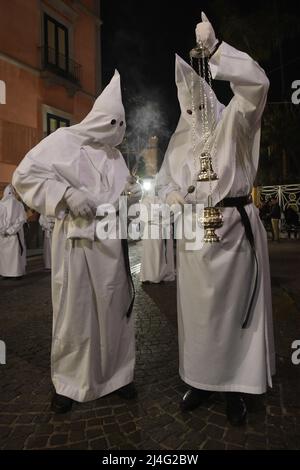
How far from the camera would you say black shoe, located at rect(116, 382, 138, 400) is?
2998mm

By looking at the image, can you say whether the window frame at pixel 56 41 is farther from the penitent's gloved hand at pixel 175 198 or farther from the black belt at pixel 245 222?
the black belt at pixel 245 222

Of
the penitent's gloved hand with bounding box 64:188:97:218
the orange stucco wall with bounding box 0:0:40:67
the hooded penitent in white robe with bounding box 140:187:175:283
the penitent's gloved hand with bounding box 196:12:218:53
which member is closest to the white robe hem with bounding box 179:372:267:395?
the penitent's gloved hand with bounding box 64:188:97:218

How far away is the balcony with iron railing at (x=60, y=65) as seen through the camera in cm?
1554

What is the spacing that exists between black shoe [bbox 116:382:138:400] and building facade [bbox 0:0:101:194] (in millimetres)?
12276

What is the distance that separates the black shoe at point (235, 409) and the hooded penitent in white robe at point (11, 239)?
24.2 ft

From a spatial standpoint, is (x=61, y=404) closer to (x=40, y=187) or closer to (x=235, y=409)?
(x=235, y=409)

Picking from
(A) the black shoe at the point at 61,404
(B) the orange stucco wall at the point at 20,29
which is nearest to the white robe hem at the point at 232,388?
(A) the black shoe at the point at 61,404

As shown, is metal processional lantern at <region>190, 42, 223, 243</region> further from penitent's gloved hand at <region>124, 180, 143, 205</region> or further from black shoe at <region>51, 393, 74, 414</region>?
black shoe at <region>51, 393, 74, 414</region>

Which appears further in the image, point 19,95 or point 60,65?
point 60,65

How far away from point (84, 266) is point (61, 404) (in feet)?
3.53

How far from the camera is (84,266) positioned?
2.83 m

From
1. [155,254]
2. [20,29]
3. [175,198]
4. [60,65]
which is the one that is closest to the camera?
[175,198]

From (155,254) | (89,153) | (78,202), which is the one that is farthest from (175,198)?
(155,254)

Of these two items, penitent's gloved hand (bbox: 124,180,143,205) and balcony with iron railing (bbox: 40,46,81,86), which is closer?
penitent's gloved hand (bbox: 124,180,143,205)
